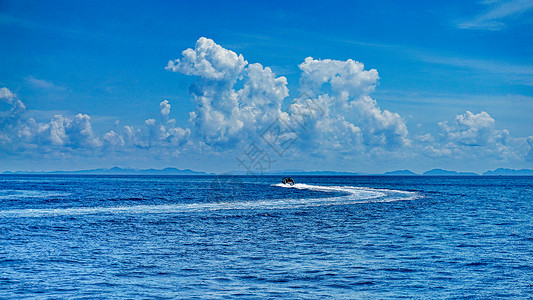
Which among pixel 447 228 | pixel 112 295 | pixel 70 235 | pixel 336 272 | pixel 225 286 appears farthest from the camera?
pixel 447 228

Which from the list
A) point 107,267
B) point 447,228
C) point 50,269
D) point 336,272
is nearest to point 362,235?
point 447,228

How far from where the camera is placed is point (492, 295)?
18.4 metres

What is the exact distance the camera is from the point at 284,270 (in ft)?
72.5

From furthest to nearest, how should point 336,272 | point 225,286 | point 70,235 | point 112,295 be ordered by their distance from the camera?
point 70,235, point 336,272, point 225,286, point 112,295

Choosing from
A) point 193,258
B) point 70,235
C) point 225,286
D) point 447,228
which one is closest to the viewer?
point 225,286

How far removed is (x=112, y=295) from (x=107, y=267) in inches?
203

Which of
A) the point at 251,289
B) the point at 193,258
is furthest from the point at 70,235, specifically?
the point at 251,289

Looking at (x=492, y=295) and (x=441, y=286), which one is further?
(x=441, y=286)

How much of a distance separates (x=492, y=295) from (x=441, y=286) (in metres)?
2.01

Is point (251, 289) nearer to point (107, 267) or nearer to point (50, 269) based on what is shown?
point (107, 267)

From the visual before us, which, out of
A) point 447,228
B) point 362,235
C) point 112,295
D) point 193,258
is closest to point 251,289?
point 112,295

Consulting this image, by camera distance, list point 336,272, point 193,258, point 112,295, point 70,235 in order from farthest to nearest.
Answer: point 70,235, point 193,258, point 336,272, point 112,295

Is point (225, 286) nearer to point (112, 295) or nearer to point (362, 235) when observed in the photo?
point (112, 295)

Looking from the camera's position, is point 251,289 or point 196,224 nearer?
point 251,289
